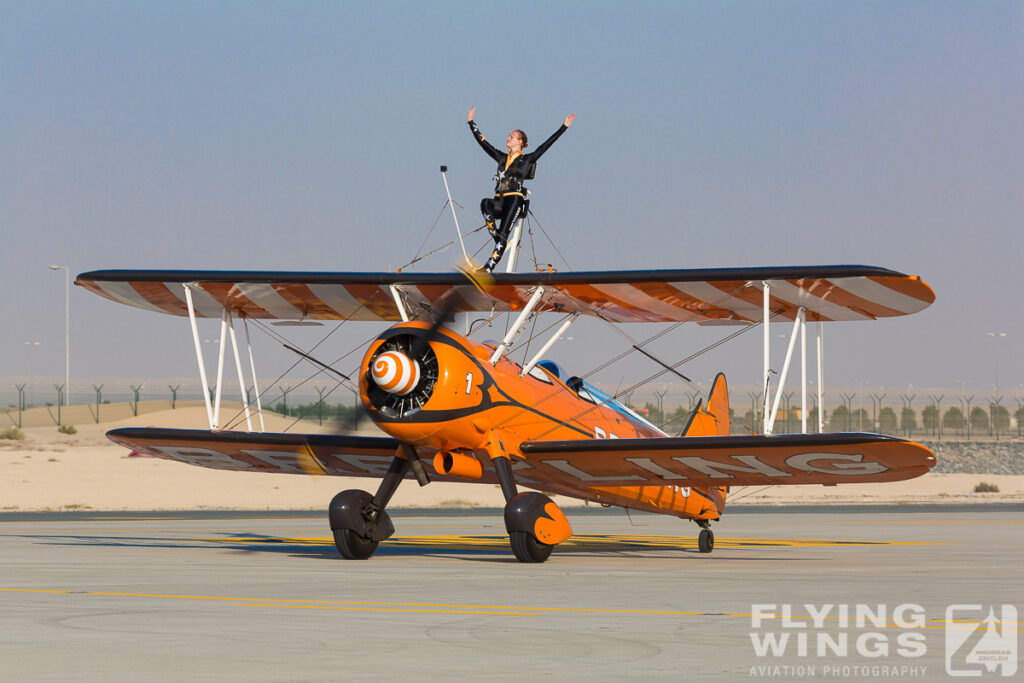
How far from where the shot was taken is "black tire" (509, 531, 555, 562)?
577 inches

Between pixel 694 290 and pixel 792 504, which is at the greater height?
pixel 694 290

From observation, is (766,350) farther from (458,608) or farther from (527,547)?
(458,608)

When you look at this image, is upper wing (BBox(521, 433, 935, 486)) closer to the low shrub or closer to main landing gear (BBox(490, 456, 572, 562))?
main landing gear (BBox(490, 456, 572, 562))

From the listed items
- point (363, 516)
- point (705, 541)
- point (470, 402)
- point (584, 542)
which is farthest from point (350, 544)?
point (584, 542)

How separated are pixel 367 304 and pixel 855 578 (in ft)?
25.8

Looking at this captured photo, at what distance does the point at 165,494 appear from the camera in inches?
1575

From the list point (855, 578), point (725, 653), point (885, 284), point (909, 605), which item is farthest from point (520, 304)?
point (725, 653)

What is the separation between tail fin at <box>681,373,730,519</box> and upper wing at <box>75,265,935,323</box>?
2696 mm

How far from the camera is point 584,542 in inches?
823

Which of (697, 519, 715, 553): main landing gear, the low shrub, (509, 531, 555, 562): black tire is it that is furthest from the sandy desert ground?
(509, 531, 555, 562): black tire

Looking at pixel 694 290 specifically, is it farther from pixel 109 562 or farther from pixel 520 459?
pixel 109 562

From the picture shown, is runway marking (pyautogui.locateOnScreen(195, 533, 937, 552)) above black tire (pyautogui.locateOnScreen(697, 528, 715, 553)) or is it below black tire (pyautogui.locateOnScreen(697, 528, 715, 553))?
below

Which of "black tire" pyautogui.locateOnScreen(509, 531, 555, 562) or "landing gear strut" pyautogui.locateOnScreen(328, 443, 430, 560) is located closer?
"black tire" pyautogui.locateOnScreen(509, 531, 555, 562)

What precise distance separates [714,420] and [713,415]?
0.11 metres
